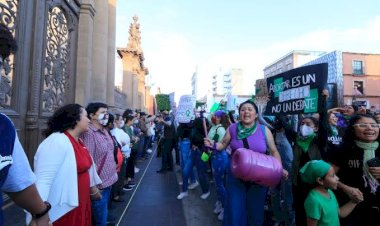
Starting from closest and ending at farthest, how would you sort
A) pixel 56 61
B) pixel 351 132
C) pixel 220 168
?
pixel 351 132 < pixel 220 168 < pixel 56 61

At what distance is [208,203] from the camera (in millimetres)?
5680

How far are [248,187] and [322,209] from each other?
102 centimetres

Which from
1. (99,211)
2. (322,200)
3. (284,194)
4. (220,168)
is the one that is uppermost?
(322,200)

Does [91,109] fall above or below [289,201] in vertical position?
above

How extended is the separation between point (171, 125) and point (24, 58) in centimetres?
515

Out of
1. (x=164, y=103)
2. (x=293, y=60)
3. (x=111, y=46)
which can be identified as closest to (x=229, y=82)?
(x=293, y=60)

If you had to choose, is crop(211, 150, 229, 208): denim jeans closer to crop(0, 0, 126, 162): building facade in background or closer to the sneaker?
the sneaker

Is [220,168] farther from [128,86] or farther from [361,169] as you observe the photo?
[128,86]

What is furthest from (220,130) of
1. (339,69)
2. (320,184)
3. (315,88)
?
(339,69)

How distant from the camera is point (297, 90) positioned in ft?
13.9

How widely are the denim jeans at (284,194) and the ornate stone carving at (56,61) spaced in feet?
15.5

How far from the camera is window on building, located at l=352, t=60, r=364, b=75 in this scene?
1786 inches

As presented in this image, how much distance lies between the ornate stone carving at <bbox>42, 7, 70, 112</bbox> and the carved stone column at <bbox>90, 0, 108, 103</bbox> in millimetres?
1695

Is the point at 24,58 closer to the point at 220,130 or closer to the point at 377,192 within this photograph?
the point at 220,130
